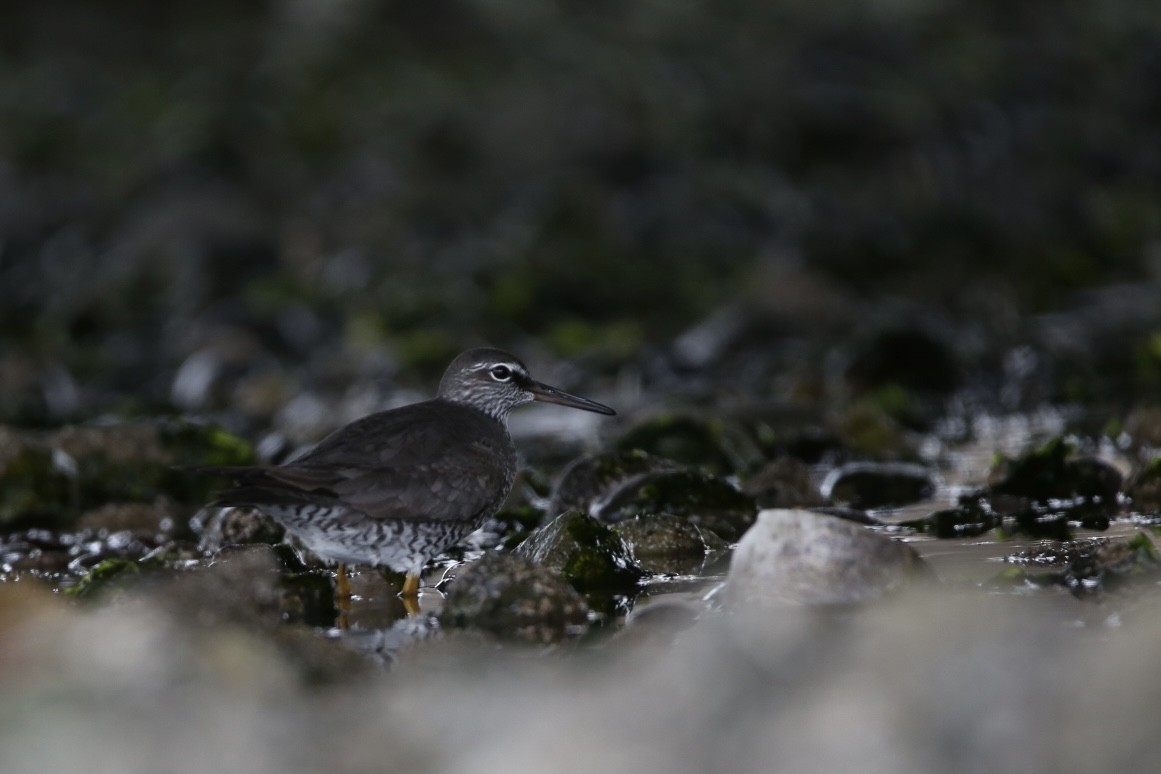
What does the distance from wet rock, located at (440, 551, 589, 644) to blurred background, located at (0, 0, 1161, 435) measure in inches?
247

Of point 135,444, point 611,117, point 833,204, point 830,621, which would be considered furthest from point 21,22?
point 830,621

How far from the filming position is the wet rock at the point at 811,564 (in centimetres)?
499

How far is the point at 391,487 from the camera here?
231 inches

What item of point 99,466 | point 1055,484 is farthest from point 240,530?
point 1055,484

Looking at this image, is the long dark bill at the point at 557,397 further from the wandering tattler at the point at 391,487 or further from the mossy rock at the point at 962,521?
the mossy rock at the point at 962,521

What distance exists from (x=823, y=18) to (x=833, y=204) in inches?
286

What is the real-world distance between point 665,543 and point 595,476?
1.04 m

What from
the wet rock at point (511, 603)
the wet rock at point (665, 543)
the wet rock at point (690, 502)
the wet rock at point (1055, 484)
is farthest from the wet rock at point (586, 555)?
the wet rock at point (1055, 484)

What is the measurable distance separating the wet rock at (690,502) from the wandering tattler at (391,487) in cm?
74

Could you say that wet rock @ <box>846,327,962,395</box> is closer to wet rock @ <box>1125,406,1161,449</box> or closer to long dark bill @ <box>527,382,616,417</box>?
wet rock @ <box>1125,406,1161,449</box>

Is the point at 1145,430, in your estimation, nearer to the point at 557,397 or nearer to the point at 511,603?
the point at 557,397

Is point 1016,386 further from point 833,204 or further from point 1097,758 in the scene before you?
point 1097,758

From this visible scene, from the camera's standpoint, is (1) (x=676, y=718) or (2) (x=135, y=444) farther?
(2) (x=135, y=444)

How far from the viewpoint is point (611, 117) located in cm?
1917
